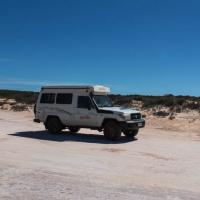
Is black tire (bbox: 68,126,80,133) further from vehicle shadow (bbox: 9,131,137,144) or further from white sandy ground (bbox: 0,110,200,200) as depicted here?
white sandy ground (bbox: 0,110,200,200)

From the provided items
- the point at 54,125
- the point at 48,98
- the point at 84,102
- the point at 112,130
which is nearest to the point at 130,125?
the point at 112,130

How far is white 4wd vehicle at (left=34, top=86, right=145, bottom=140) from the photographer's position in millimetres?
18891

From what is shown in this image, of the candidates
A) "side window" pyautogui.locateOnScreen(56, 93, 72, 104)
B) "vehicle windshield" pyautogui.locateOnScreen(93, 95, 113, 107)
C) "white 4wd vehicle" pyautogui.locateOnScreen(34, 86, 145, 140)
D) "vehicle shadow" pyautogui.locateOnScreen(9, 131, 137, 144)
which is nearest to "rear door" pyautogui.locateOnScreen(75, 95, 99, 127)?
"white 4wd vehicle" pyautogui.locateOnScreen(34, 86, 145, 140)

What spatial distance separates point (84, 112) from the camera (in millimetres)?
19672

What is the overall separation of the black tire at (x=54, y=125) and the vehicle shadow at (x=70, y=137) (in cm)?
28

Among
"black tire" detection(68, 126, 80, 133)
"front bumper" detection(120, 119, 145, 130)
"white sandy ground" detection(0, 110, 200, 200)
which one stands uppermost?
"front bumper" detection(120, 119, 145, 130)

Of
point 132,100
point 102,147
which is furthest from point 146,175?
point 132,100

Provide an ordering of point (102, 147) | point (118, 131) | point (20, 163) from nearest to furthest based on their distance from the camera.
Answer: point (20, 163), point (102, 147), point (118, 131)

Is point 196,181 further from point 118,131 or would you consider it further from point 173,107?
point 173,107

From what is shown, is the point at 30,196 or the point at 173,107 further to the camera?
the point at 173,107

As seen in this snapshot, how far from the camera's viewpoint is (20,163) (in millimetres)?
12891

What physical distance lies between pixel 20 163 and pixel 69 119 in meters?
7.47

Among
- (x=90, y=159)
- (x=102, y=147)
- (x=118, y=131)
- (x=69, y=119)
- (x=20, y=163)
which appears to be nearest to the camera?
(x=20, y=163)

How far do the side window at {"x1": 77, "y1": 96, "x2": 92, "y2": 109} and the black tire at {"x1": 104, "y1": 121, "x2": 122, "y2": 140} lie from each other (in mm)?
1267
